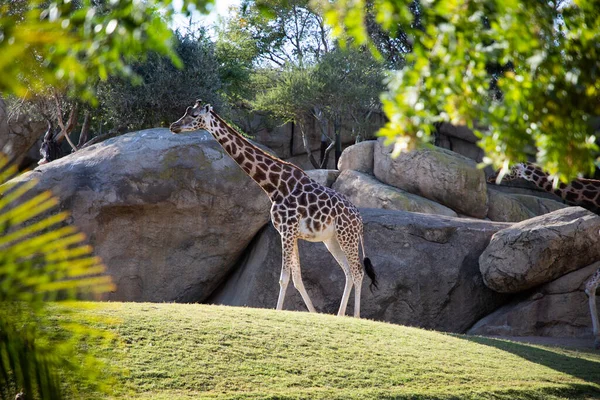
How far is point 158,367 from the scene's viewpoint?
6215 mm

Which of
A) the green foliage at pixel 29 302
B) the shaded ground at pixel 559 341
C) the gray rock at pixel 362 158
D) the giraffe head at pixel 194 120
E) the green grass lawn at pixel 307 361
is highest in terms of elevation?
the gray rock at pixel 362 158

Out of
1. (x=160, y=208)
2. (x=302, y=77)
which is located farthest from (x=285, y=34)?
(x=160, y=208)

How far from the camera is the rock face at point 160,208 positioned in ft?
44.4

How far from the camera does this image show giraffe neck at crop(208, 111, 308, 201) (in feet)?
37.0

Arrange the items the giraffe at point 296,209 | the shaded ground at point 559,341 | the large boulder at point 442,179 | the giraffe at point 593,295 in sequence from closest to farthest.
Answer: the shaded ground at point 559,341, the giraffe at point 296,209, the giraffe at point 593,295, the large boulder at point 442,179

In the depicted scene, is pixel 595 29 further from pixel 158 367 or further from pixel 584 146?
pixel 158 367

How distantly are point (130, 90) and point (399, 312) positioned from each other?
1149 cm

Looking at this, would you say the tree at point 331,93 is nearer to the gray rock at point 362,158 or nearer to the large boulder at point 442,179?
the gray rock at point 362,158

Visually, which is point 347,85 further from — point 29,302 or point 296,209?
point 29,302

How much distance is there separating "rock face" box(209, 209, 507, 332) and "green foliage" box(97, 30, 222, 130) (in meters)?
8.85

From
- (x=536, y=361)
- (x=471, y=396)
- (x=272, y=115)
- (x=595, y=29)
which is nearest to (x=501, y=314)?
(x=536, y=361)

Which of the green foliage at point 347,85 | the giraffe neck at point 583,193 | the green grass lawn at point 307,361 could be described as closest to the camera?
the green grass lawn at point 307,361

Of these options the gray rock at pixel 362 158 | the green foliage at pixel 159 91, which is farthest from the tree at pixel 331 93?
the gray rock at pixel 362 158

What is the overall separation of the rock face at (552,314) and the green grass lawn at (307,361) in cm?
302
